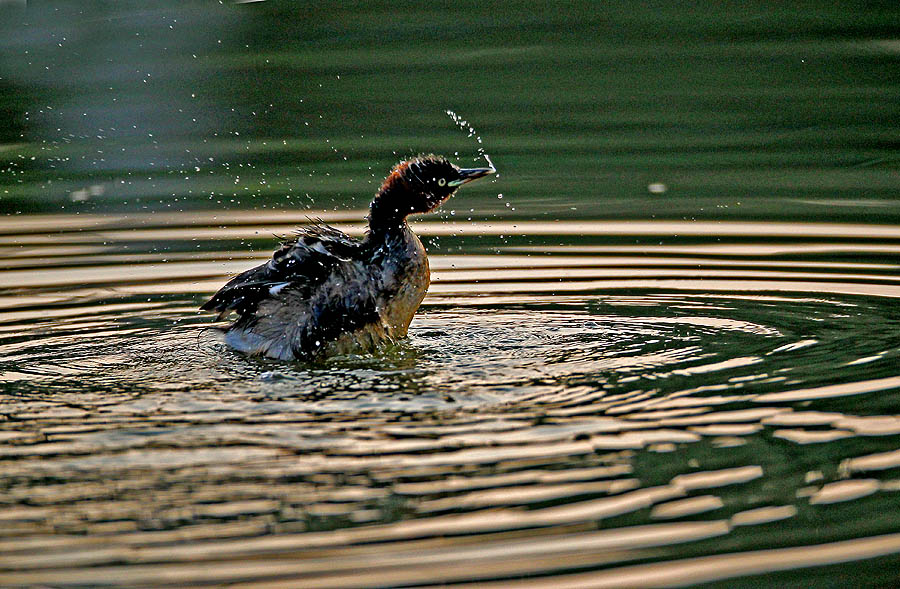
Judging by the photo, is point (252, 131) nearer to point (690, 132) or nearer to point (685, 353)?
point (690, 132)

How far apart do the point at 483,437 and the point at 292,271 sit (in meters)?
2.20

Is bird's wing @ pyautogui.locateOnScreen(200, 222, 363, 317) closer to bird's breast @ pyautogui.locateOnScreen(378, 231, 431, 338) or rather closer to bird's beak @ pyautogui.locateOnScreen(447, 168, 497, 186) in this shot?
bird's breast @ pyautogui.locateOnScreen(378, 231, 431, 338)

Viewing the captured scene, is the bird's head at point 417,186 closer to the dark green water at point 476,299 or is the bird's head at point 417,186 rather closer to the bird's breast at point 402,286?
the bird's breast at point 402,286

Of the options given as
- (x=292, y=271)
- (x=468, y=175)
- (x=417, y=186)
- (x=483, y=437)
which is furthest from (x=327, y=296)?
(x=483, y=437)

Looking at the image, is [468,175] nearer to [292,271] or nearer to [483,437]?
[292,271]

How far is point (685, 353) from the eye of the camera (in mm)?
6977

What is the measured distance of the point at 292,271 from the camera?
7.54 metres

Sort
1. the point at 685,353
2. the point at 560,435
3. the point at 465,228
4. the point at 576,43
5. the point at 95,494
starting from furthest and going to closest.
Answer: the point at 576,43, the point at 465,228, the point at 685,353, the point at 560,435, the point at 95,494

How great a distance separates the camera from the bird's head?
315 inches

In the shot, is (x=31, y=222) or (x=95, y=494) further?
(x=31, y=222)

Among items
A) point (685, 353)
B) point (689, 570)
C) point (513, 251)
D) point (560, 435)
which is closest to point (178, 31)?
point (513, 251)

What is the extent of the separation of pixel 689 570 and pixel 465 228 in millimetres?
6323

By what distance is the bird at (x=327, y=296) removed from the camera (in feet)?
24.4

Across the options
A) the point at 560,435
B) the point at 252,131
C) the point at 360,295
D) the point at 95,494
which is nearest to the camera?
the point at 95,494
